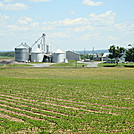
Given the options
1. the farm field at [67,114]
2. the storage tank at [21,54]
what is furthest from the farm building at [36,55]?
the farm field at [67,114]

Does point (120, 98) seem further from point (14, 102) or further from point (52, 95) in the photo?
point (14, 102)

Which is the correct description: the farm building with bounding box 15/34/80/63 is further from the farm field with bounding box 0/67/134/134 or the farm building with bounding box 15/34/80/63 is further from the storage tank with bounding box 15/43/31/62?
the farm field with bounding box 0/67/134/134

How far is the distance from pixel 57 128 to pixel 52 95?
1072 centimetres

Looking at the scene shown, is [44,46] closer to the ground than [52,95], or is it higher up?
higher up

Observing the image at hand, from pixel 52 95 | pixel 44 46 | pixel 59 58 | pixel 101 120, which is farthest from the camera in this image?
pixel 44 46

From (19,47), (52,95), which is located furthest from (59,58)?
(52,95)

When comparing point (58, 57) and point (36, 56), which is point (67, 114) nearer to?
point (58, 57)

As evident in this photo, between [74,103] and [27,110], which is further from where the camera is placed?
[74,103]

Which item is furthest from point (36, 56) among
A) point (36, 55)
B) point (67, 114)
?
point (67, 114)

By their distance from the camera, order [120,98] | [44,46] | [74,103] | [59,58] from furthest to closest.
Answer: [44,46] → [59,58] → [120,98] → [74,103]

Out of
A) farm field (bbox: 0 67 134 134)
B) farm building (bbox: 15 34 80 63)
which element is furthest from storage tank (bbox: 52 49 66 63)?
farm field (bbox: 0 67 134 134)

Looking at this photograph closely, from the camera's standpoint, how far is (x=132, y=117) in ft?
54.6

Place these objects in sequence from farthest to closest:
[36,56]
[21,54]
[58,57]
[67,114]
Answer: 1. [21,54]
2. [36,56]
3. [58,57]
4. [67,114]

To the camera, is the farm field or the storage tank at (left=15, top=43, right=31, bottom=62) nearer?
the farm field
